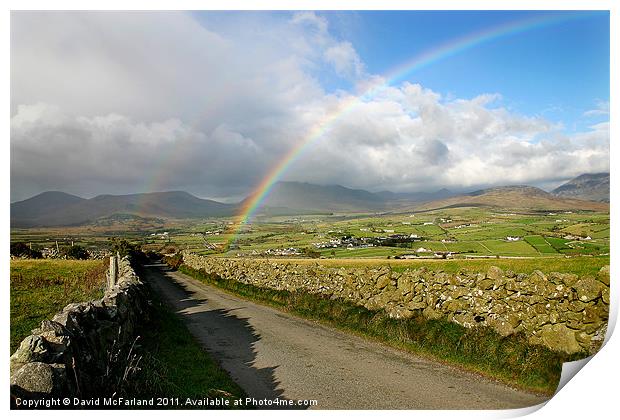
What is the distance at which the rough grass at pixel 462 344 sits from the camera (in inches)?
363

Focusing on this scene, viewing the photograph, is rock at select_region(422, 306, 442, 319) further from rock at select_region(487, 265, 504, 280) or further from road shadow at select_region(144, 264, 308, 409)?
road shadow at select_region(144, 264, 308, 409)

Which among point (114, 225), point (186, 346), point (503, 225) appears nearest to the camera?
point (186, 346)

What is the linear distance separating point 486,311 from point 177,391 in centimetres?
811

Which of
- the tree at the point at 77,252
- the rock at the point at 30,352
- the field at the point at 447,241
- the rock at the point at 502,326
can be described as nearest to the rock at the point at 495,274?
the rock at the point at 502,326

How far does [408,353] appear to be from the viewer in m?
11.7

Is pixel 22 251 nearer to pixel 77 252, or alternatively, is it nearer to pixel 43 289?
pixel 77 252

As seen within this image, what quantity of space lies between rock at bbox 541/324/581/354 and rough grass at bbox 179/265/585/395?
0.17 m

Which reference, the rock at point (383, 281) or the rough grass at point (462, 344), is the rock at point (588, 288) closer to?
the rough grass at point (462, 344)

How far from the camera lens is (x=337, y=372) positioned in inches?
401

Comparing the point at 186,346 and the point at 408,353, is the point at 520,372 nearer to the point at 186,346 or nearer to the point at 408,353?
the point at 408,353

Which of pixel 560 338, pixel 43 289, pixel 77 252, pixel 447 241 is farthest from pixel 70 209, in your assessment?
pixel 560 338

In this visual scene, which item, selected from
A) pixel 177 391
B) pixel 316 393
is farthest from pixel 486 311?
pixel 177 391

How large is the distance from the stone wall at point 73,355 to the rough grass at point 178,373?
547 mm

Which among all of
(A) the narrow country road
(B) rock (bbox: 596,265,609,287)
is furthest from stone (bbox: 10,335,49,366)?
(B) rock (bbox: 596,265,609,287)
